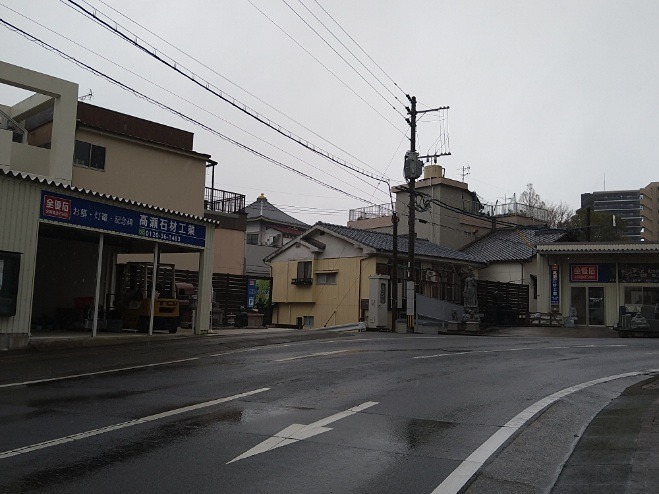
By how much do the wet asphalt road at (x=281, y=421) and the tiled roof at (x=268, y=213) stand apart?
45168mm

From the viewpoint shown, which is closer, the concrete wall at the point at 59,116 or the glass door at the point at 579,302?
the concrete wall at the point at 59,116

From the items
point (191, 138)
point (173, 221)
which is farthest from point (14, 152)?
point (191, 138)

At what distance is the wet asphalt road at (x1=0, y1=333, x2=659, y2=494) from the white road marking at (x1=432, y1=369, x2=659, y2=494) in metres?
0.10

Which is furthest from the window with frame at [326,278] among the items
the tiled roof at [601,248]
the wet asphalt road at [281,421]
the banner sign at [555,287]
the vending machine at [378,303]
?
the wet asphalt road at [281,421]

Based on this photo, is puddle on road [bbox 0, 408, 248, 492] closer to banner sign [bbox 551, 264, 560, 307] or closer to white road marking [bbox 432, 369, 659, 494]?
white road marking [bbox 432, 369, 659, 494]

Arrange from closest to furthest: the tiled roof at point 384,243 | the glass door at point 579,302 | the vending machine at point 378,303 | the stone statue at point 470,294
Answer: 1. the vending machine at point 378,303
2. the stone statue at point 470,294
3. the tiled roof at point 384,243
4. the glass door at point 579,302

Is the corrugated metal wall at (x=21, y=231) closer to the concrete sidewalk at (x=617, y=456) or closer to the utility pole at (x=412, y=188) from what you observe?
the concrete sidewalk at (x=617, y=456)

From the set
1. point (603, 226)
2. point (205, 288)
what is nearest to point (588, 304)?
point (603, 226)

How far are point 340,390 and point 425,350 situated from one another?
7309 mm

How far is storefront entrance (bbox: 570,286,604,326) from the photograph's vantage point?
36719 mm

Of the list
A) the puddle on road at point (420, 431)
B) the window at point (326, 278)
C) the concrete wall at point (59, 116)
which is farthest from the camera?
the window at point (326, 278)

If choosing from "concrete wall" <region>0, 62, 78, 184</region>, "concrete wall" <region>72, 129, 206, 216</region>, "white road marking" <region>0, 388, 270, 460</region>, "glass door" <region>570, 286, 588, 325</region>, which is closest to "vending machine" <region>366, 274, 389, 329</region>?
"concrete wall" <region>72, 129, 206, 216</region>

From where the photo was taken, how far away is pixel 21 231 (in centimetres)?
1548

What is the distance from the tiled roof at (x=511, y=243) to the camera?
4425cm
